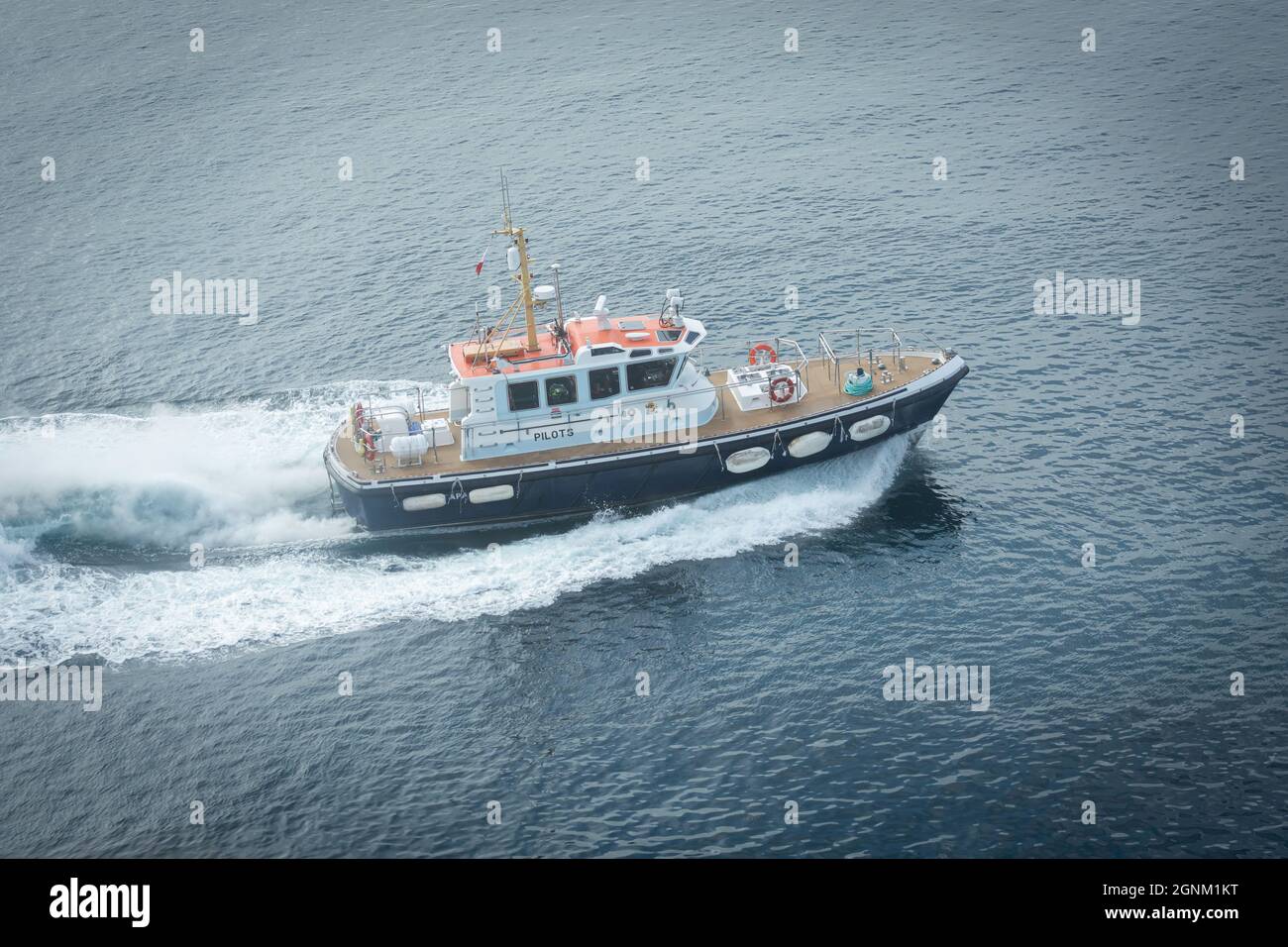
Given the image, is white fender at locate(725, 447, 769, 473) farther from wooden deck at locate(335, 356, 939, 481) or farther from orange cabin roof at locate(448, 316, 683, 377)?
orange cabin roof at locate(448, 316, 683, 377)

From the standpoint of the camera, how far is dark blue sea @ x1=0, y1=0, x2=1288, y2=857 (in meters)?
37.0

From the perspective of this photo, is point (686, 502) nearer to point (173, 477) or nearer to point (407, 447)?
point (407, 447)

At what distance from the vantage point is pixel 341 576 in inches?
1815

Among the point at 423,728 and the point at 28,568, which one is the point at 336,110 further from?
the point at 423,728

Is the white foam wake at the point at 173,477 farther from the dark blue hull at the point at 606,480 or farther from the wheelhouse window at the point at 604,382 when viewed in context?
the wheelhouse window at the point at 604,382

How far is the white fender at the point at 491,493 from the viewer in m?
47.0

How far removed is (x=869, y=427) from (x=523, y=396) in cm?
1216

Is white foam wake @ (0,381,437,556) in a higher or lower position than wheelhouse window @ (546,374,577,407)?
lower

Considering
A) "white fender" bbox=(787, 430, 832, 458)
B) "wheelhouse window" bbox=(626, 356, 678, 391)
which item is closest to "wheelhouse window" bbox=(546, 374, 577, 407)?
"wheelhouse window" bbox=(626, 356, 678, 391)

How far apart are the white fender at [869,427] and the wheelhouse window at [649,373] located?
673 centimetres

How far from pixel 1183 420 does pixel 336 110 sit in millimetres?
54696

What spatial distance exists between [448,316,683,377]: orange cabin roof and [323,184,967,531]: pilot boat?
6 centimetres

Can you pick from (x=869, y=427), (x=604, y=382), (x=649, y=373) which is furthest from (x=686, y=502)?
(x=869, y=427)

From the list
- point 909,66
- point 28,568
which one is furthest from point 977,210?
point 28,568
